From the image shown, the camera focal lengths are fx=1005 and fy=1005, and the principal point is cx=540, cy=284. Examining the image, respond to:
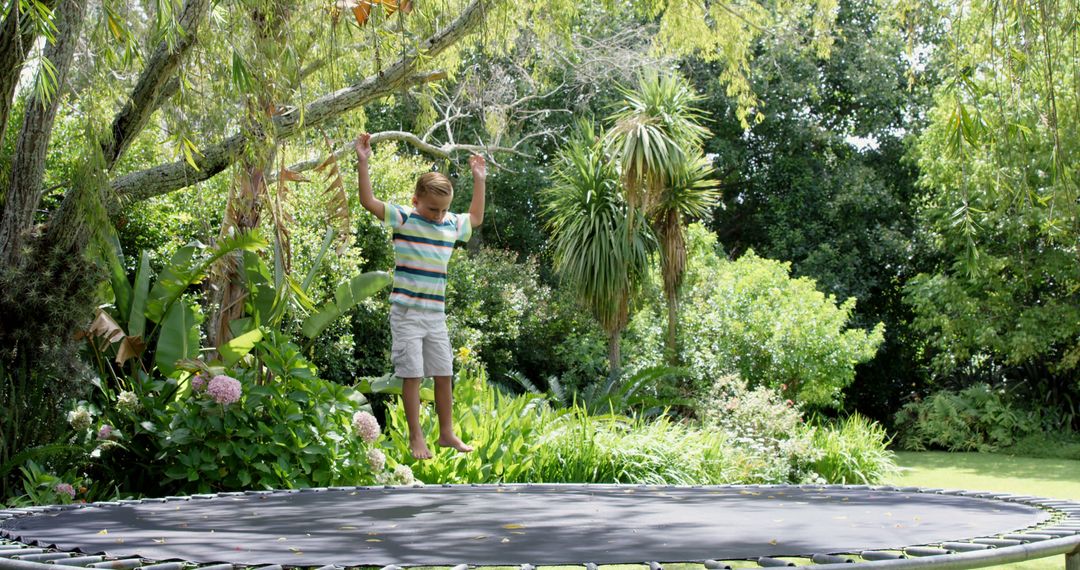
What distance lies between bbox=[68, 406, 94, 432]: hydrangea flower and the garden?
0.02 meters

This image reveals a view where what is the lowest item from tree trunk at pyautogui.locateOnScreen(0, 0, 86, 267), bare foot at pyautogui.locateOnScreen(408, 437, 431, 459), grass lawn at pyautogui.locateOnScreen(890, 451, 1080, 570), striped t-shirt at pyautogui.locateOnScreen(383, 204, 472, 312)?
grass lawn at pyautogui.locateOnScreen(890, 451, 1080, 570)

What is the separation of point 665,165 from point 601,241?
43.7 inches

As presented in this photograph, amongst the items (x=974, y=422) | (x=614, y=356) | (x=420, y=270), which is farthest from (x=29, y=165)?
(x=974, y=422)

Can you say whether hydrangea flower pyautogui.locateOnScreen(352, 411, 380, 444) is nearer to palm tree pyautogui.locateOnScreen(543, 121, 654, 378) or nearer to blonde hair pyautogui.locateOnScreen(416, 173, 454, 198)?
blonde hair pyautogui.locateOnScreen(416, 173, 454, 198)

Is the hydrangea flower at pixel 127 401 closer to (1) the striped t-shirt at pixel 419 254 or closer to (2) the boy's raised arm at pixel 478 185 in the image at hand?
(1) the striped t-shirt at pixel 419 254

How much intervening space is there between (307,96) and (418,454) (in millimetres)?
2594

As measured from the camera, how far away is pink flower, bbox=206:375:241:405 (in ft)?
17.9

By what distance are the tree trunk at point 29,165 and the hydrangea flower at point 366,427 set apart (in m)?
1.97

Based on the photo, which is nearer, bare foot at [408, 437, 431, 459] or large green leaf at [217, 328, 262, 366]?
bare foot at [408, 437, 431, 459]

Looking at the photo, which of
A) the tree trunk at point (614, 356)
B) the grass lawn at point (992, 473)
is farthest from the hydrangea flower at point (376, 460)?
the tree trunk at point (614, 356)

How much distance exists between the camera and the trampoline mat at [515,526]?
7.75 ft

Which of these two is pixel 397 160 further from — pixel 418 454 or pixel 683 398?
pixel 418 454

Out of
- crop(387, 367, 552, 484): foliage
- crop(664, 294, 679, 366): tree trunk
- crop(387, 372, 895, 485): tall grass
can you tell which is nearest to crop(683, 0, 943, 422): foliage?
crop(664, 294, 679, 366): tree trunk

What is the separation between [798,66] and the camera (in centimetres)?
1589
